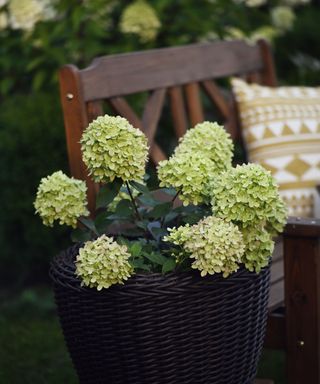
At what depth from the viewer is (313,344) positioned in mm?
2402

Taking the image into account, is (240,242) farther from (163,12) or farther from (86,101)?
(163,12)

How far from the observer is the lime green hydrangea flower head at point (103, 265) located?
1947 mm

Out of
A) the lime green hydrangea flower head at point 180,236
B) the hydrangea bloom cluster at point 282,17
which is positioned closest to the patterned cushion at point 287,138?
the lime green hydrangea flower head at point 180,236

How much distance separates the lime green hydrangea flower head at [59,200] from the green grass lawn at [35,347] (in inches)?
40.5

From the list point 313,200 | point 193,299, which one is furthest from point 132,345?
point 313,200

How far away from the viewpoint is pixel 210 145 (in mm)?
2275

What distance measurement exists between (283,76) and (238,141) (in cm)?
211

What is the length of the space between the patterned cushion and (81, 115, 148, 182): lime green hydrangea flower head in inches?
40.0

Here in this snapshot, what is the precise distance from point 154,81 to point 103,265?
1165mm

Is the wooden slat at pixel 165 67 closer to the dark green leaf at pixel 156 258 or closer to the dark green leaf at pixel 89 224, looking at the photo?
the dark green leaf at pixel 89 224

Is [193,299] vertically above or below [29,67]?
below

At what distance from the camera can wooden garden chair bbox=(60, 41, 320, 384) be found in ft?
7.79

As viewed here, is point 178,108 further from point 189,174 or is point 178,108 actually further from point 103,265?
point 103,265

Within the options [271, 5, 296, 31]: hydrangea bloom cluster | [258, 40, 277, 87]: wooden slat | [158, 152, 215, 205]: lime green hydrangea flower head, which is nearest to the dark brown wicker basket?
[158, 152, 215, 205]: lime green hydrangea flower head
